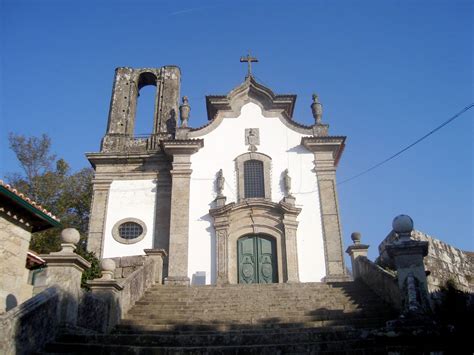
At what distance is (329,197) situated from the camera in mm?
16484

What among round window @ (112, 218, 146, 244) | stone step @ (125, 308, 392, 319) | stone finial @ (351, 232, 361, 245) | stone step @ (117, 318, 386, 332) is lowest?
stone step @ (117, 318, 386, 332)

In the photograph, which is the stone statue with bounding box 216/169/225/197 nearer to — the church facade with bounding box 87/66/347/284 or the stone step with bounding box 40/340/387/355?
the church facade with bounding box 87/66/347/284

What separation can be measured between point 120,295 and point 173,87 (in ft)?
42.3

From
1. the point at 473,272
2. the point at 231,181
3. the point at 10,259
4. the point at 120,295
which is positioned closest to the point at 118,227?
the point at 231,181

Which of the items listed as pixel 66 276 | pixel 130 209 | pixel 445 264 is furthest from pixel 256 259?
pixel 66 276

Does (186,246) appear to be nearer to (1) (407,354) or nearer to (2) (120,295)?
(2) (120,295)

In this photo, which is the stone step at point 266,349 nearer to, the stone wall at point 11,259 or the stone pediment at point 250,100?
the stone wall at point 11,259

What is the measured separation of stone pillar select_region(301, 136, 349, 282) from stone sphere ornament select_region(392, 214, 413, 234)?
6.94 metres

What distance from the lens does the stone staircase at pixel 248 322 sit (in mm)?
6250

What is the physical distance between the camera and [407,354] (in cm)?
439

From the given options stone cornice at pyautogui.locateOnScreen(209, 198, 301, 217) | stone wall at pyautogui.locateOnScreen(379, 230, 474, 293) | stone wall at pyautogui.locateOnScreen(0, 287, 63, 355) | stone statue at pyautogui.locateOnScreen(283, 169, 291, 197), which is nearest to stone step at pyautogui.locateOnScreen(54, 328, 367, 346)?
stone wall at pyautogui.locateOnScreen(0, 287, 63, 355)

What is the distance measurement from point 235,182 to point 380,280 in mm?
7446

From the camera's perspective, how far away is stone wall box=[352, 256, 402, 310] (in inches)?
389

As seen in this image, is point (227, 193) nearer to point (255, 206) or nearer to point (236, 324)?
point (255, 206)
